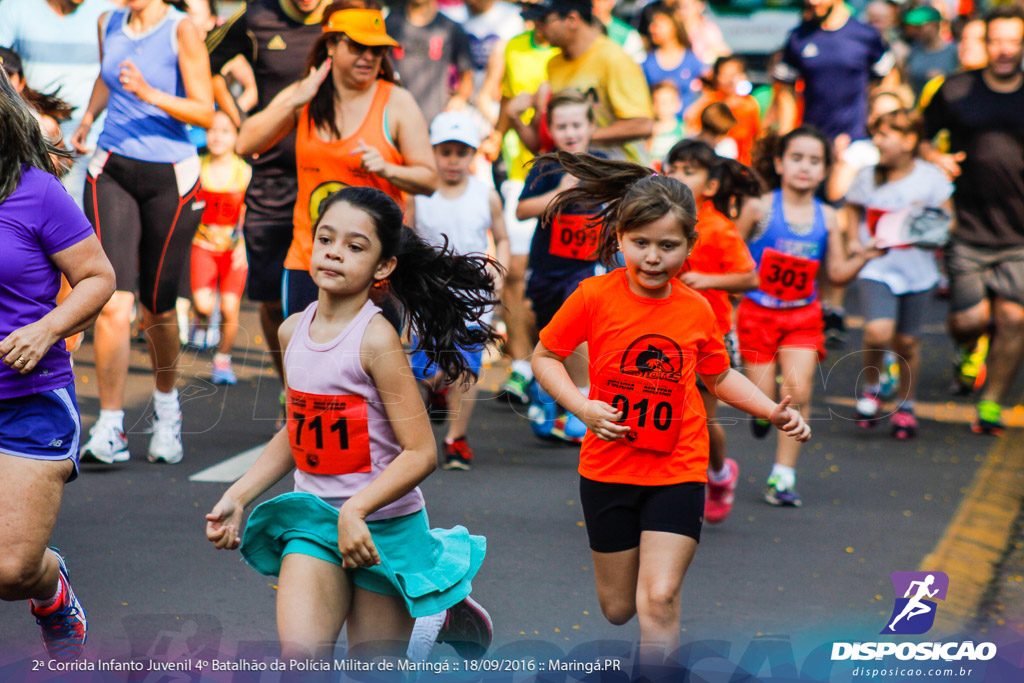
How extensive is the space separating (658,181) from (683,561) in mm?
1073

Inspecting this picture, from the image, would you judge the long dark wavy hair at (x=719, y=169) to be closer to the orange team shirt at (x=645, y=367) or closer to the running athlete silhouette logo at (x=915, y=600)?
the running athlete silhouette logo at (x=915, y=600)

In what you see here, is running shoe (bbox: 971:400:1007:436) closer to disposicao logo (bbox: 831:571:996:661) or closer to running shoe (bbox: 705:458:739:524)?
running shoe (bbox: 705:458:739:524)

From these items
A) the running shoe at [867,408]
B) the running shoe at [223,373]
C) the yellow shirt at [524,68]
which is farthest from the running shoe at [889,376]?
the running shoe at [223,373]

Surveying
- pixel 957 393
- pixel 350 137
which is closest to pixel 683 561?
pixel 350 137

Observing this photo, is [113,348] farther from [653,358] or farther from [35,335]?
[653,358]

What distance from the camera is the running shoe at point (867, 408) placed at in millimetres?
7938

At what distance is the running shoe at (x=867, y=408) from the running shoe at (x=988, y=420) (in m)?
0.59

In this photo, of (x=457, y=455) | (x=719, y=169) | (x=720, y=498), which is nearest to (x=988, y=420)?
(x=720, y=498)

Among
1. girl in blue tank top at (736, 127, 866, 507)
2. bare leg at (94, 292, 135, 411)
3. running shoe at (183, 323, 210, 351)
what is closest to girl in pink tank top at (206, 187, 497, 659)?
bare leg at (94, 292, 135, 411)

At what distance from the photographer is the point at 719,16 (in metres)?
20.9

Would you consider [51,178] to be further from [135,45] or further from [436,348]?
[135,45]

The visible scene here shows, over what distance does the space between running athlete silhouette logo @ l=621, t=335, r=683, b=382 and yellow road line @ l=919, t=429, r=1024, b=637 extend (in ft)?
4.74

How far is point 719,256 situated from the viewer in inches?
211

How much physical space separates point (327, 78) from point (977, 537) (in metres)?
3.40
